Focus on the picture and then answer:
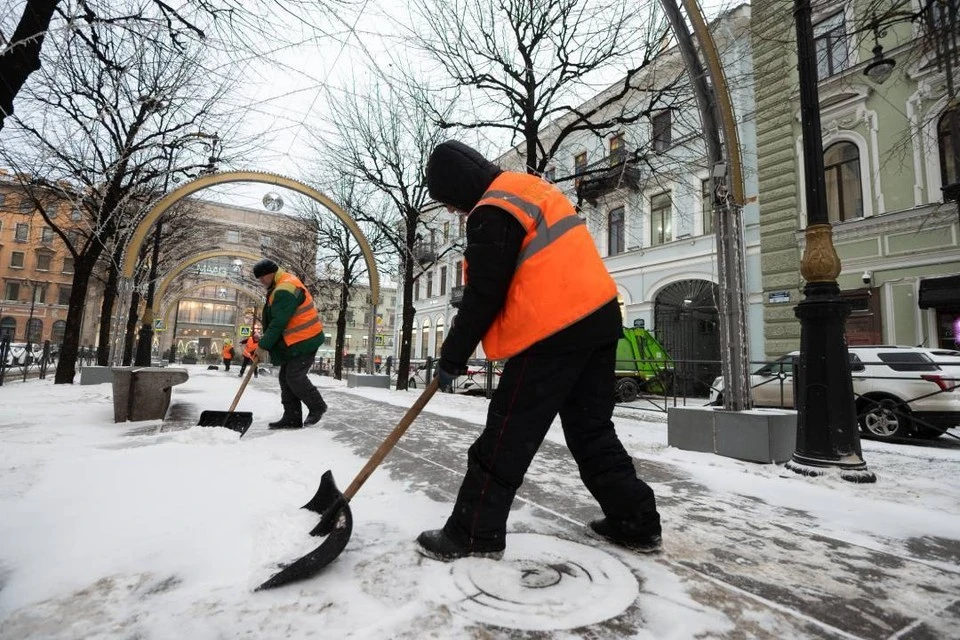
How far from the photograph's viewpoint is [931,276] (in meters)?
10.7

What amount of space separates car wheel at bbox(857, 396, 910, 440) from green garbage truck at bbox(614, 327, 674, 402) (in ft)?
16.2

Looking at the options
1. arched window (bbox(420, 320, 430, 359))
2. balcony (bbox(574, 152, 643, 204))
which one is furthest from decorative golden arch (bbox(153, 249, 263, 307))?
arched window (bbox(420, 320, 430, 359))

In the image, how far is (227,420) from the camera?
4.61 metres

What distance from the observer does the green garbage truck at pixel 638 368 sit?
1238 centimetres

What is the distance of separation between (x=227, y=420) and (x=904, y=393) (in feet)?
30.6

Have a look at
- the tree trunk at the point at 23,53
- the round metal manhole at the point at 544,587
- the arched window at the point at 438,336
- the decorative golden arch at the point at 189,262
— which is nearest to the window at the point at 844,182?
the round metal manhole at the point at 544,587

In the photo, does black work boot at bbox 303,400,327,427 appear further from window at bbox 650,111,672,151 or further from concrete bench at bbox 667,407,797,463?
window at bbox 650,111,672,151

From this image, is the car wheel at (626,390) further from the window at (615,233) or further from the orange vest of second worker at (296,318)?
the orange vest of second worker at (296,318)

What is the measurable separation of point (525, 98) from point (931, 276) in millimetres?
10228

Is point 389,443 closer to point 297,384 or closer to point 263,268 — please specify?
point 297,384

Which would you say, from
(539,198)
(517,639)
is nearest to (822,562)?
(517,639)

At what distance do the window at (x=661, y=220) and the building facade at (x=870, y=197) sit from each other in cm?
318

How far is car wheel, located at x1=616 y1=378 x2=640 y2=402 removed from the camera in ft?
40.3

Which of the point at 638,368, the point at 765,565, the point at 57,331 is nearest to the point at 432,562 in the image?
the point at 765,565
